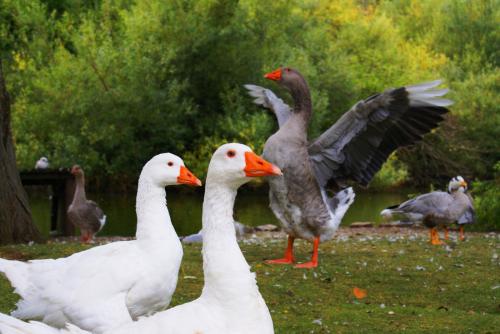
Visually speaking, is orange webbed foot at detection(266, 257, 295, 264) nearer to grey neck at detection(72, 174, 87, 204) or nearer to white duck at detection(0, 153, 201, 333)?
white duck at detection(0, 153, 201, 333)

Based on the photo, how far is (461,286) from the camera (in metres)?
8.65

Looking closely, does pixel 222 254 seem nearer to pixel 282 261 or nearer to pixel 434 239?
pixel 282 261

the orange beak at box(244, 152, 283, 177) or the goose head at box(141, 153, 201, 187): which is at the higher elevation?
the orange beak at box(244, 152, 283, 177)

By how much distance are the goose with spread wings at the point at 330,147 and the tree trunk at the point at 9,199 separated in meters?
4.08

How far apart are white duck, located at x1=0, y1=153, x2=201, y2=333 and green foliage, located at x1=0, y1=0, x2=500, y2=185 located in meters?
23.1

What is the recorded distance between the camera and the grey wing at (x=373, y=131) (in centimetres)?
997

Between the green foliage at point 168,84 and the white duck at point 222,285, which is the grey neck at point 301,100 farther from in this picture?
the green foliage at point 168,84

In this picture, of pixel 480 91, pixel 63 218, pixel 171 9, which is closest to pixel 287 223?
pixel 63 218

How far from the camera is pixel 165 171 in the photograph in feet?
18.8

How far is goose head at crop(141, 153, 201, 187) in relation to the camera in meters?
5.71

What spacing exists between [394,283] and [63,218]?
10.1m

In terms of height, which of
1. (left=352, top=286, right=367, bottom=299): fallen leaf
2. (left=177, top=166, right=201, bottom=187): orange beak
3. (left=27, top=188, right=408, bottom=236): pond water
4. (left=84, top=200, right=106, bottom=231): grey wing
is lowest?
(left=27, top=188, right=408, bottom=236): pond water

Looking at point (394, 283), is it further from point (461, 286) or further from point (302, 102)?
point (302, 102)

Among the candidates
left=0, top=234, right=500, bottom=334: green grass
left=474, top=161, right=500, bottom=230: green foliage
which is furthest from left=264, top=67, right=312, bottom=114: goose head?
left=474, top=161, right=500, bottom=230: green foliage
